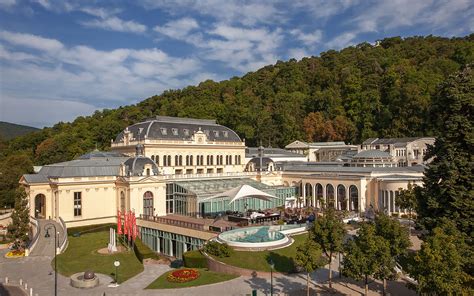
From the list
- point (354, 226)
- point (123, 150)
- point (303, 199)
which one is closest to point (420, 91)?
point (303, 199)

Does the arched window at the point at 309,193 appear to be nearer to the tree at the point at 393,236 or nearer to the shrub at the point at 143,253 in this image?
the shrub at the point at 143,253

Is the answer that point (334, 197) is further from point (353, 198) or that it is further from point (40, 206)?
point (40, 206)

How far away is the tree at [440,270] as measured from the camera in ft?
55.1

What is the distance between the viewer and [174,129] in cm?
5828

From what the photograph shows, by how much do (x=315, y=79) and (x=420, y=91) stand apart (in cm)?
3368

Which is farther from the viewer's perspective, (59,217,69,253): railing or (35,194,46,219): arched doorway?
(35,194,46,219): arched doorway

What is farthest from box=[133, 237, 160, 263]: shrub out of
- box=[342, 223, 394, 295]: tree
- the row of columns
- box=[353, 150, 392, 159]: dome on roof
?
box=[353, 150, 392, 159]: dome on roof

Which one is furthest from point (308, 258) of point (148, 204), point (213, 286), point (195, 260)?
point (148, 204)

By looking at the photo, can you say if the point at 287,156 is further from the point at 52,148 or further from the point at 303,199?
the point at 52,148

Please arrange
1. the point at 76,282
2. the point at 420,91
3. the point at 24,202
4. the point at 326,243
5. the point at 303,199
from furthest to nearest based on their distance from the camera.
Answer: the point at 420,91 < the point at 303,199 < the point at 24,202 < the point at 76,282 < the point at 326,243

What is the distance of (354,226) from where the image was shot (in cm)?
4044

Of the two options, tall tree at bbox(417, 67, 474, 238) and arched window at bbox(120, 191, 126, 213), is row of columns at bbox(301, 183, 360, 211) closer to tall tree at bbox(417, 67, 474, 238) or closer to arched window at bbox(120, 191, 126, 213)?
arched window at bbox(120, 191, 126, 213)

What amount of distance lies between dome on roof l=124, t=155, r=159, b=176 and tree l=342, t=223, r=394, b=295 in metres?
30.2

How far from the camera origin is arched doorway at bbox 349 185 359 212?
49.7 meters
